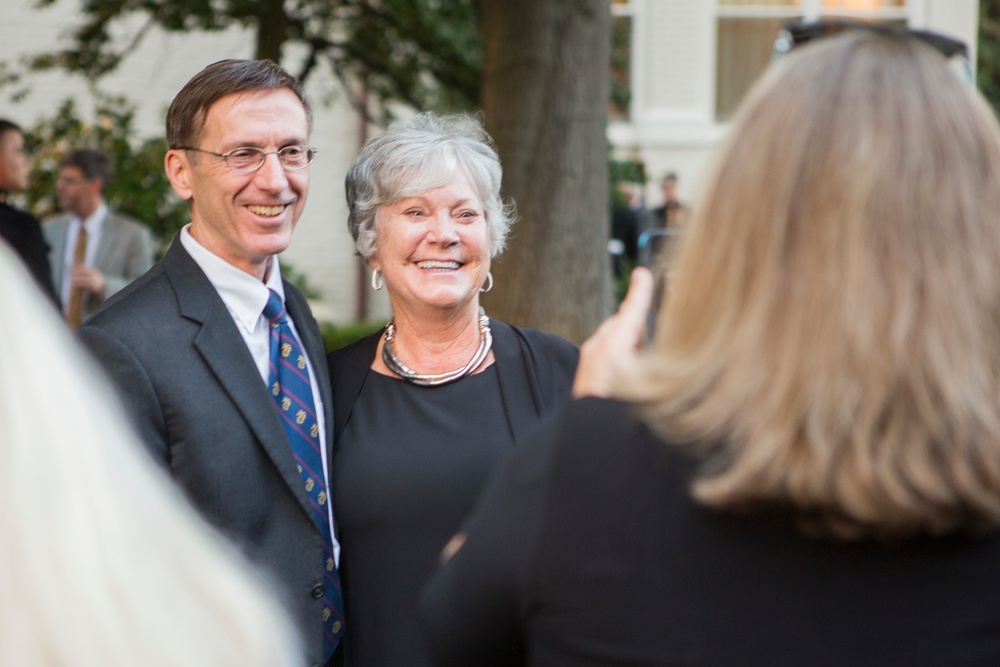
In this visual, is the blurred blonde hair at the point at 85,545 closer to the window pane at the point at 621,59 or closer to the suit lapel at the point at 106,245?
the suit lapel at the point at 106,245

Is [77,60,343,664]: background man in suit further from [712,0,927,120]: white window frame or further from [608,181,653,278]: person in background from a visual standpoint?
[712,0,927,120]: white window frame

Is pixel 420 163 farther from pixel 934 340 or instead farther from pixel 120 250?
pixel 120 250

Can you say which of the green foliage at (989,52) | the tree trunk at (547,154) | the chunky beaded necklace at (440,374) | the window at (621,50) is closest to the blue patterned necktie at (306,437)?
the chunky beaded necklace at (440,374)

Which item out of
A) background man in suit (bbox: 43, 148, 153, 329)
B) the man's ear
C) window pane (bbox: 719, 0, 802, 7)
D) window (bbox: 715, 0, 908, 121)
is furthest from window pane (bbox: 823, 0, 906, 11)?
the man's ear

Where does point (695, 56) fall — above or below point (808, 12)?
below

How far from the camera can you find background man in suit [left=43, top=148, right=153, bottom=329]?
7410 millimetres

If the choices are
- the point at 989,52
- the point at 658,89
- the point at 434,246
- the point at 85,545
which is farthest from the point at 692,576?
the point at 989,52

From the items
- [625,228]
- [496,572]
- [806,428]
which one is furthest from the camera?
[625,228]

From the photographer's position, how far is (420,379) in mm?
2951

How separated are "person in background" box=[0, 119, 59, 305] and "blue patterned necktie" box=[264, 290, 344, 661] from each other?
12.0 ft

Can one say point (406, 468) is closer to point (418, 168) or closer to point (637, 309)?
point (418, 168)

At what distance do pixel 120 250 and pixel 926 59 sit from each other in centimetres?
669

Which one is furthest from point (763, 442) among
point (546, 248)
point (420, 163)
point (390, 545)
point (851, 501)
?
point (546, 248)

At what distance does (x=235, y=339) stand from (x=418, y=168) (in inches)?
26.8
